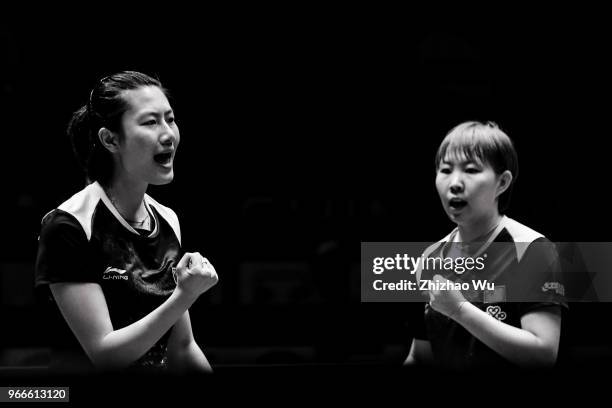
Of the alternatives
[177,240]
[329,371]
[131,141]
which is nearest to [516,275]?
[329,371]

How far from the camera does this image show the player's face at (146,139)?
1.48m

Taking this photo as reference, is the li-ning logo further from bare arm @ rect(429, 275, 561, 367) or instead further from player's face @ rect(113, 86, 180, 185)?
bare arm @ rect(429, 275, 561, 367)

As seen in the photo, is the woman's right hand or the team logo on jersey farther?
the team logo on jersey

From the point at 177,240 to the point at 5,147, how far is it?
1.28 meters

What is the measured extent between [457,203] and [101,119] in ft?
2.39

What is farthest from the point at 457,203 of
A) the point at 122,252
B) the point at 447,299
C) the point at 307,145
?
the point at 307,145

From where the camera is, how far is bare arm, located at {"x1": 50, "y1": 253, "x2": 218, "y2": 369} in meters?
1.32

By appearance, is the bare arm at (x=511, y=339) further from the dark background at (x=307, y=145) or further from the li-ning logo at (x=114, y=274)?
the dark background at (x=307, y=145)

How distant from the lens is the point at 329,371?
1.14 m

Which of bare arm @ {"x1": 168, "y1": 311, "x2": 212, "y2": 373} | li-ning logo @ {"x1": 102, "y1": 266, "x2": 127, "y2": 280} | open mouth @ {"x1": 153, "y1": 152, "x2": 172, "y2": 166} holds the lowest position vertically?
bare arm @ {"x1": 168, "y1": 311, "x2": 212, "y2": 373}

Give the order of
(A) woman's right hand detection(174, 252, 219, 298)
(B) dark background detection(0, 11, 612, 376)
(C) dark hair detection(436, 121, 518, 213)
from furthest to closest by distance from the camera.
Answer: (B) dark background detection(0, 11, 612, 376) < (C) dark hair detection(436, 121, 518, 213) < (A) woman's right hand detection(174, 252, 219, 298)

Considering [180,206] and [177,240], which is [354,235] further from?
[177,240]

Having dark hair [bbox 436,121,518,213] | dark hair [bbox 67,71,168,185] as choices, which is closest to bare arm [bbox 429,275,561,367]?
dark hair [bbox 436,121,518,213]

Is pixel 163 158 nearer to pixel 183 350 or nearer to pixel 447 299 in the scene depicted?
pixel 183 350
